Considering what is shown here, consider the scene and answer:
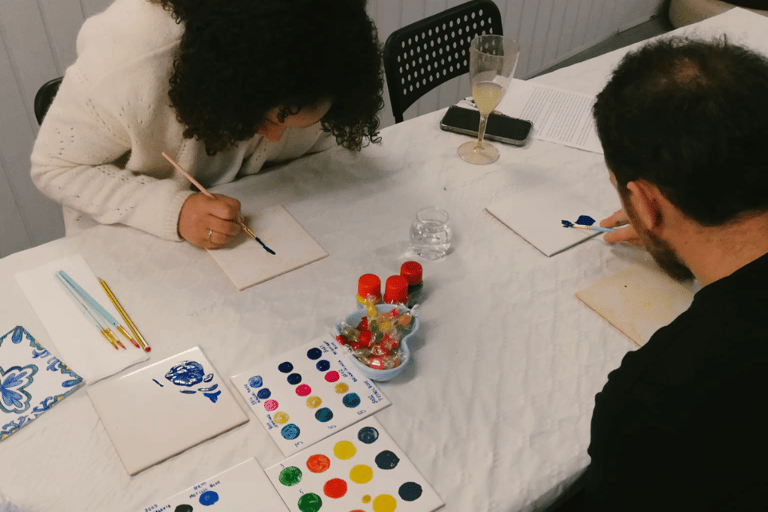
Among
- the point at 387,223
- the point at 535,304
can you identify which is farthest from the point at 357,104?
the point at 535,304

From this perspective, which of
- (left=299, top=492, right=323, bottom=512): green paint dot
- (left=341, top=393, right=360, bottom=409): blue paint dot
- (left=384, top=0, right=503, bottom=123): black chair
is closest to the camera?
(left=299, top=492, right=323, bottom=512): green paint dot

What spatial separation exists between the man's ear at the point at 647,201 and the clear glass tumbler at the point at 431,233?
1.26ft

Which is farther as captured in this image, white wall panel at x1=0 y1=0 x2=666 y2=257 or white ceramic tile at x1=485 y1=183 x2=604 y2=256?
white wall panel at x1=0 y1=0 x2=666 y2=257

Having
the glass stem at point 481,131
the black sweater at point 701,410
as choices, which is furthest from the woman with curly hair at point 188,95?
the black sweater at point 701,410

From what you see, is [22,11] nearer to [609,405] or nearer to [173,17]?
[173,17]

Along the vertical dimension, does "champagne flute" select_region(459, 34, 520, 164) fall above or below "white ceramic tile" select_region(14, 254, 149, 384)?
above

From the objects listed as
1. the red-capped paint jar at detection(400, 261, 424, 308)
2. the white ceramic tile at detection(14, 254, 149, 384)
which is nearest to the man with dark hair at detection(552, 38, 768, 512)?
the red-capped paint jar at detection(400, 261, 424, 308)

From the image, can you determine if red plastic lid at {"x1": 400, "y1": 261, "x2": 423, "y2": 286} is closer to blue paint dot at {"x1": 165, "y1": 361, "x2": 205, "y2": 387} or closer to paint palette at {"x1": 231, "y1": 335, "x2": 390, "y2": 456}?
paint palette at {"x1": 231, "y1": 335, "x2": 390, "y2": 456}

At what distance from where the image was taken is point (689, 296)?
1.04 meters

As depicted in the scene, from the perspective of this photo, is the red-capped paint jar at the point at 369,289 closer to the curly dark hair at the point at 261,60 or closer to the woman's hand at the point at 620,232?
the curly dark hair at the point at 261,60

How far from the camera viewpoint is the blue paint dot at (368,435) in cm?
82

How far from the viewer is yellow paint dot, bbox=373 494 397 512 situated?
0.74 meters

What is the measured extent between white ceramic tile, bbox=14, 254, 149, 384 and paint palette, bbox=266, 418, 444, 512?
310 mm

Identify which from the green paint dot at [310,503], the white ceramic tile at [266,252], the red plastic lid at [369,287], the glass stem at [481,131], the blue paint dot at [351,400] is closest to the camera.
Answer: the green paint dot at [310,503]
